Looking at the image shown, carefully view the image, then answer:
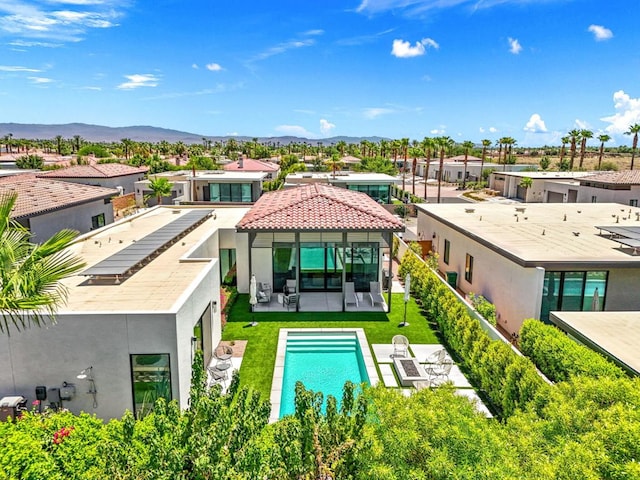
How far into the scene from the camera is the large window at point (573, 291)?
14.7 meters

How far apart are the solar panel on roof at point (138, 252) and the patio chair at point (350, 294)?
744cm

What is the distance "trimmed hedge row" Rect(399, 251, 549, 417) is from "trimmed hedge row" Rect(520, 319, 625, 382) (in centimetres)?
82

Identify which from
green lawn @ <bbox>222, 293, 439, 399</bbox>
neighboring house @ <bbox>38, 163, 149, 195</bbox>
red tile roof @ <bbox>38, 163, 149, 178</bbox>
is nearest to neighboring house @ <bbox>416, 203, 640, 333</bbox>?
green lawn @ <bbox>222, 293, 439, 399</bbox>

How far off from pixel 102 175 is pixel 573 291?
3623 cm

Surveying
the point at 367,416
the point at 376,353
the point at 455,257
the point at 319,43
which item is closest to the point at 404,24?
the point at 319,43

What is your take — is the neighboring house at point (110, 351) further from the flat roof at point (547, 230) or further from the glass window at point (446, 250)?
the glass window at point (446, 250)

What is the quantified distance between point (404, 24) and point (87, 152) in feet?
247

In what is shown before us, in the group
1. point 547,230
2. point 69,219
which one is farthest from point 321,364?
point 69,219

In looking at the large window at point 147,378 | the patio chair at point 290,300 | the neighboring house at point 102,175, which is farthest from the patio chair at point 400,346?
the neighboring house at point 102,175

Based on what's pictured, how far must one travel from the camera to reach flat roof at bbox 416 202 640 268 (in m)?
14.4

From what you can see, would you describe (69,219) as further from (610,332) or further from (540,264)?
(610,332)

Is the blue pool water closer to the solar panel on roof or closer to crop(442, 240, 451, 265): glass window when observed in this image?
the solar panel on roof

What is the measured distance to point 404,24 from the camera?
143 feet

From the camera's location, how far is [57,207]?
19469 mm
